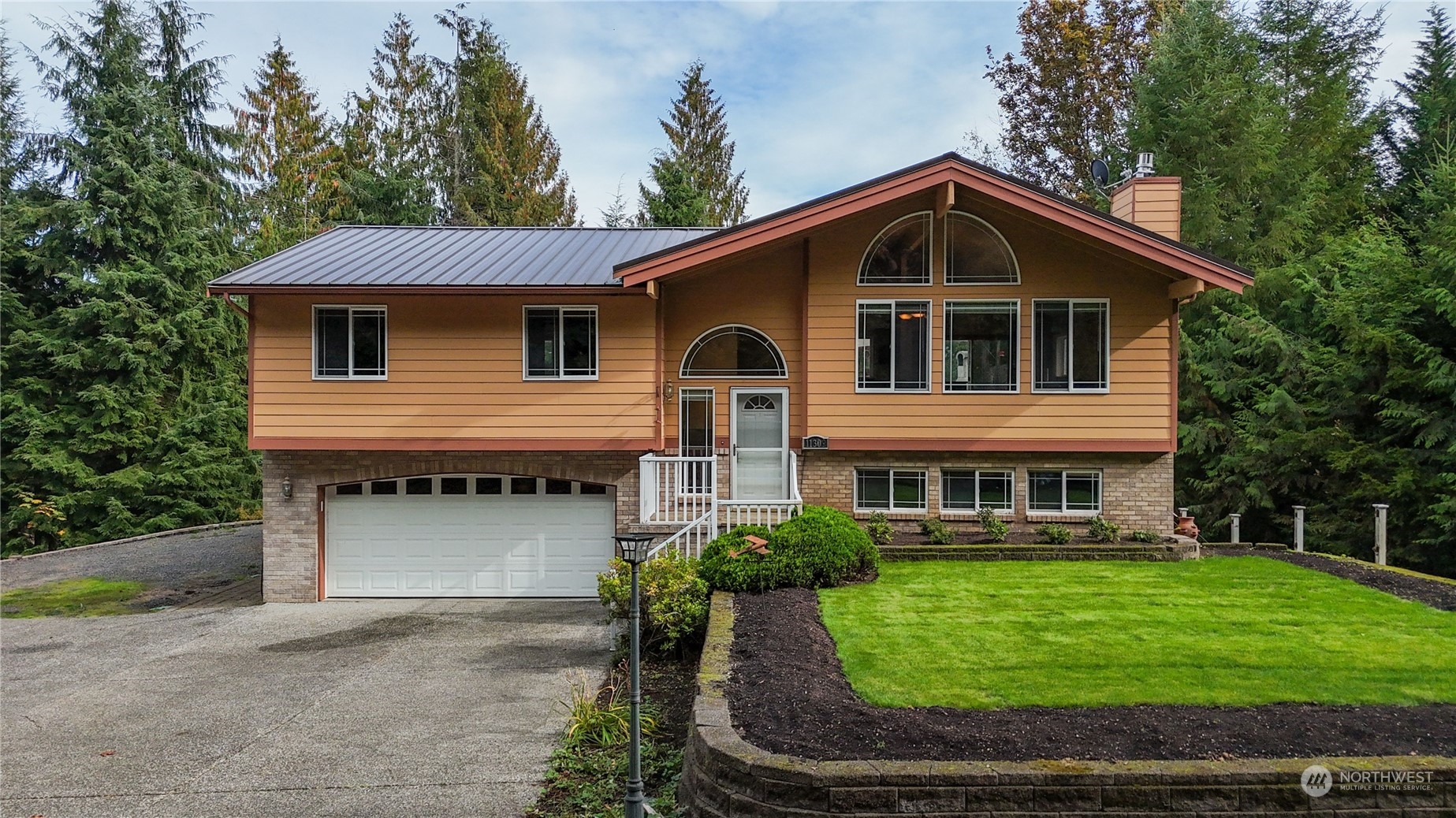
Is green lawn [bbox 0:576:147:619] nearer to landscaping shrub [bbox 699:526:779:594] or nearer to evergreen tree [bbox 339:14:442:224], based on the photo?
landscaping shrub [bbox 699:526:779:594]

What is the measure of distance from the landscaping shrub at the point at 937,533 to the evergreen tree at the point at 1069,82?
15770 millimetres

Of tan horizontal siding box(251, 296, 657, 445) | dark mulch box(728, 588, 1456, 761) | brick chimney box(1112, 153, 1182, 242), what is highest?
brick chimney box(1112, 153, 1182, 242)

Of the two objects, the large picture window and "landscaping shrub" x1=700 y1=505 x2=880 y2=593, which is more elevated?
the large picture window

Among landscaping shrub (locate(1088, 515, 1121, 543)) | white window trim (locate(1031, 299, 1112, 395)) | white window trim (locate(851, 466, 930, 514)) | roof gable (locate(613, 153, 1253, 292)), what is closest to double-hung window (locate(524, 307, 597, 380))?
roof gable (locate(613, 153, 1253, 292))

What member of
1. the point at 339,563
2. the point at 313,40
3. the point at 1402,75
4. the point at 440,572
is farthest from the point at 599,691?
the point at 313,40

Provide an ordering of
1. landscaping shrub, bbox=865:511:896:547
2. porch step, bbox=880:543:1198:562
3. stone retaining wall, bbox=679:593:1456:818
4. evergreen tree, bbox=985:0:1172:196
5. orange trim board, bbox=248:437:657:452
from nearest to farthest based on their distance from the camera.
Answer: stone retaining wall, bbox=679:593:1456:818
porch step, bbox=880:543:1198:562
landscaping shrub, bbox=865:511:896:547
orange trim board, bbox=248:437:657:452
evergreen tree, bbox=985:0:1172:196

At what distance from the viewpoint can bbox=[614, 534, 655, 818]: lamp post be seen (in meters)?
5.04

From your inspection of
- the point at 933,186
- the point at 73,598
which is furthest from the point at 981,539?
the point at 73,598

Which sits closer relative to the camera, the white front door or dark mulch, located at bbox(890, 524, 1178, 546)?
dark mulch, located at bbox(890, 524, 1178, 546)

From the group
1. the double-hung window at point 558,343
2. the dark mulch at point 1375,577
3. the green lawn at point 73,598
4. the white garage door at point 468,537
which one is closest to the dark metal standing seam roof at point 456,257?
the double-hung window at point 558,343

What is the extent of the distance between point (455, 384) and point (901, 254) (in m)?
7.19

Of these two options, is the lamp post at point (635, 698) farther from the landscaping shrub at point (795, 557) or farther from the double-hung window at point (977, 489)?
the double-hung window at point (977, 489)

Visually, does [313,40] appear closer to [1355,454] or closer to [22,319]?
[22,319]

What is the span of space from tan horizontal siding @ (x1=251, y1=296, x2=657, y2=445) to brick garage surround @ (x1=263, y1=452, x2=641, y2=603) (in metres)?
0.44
